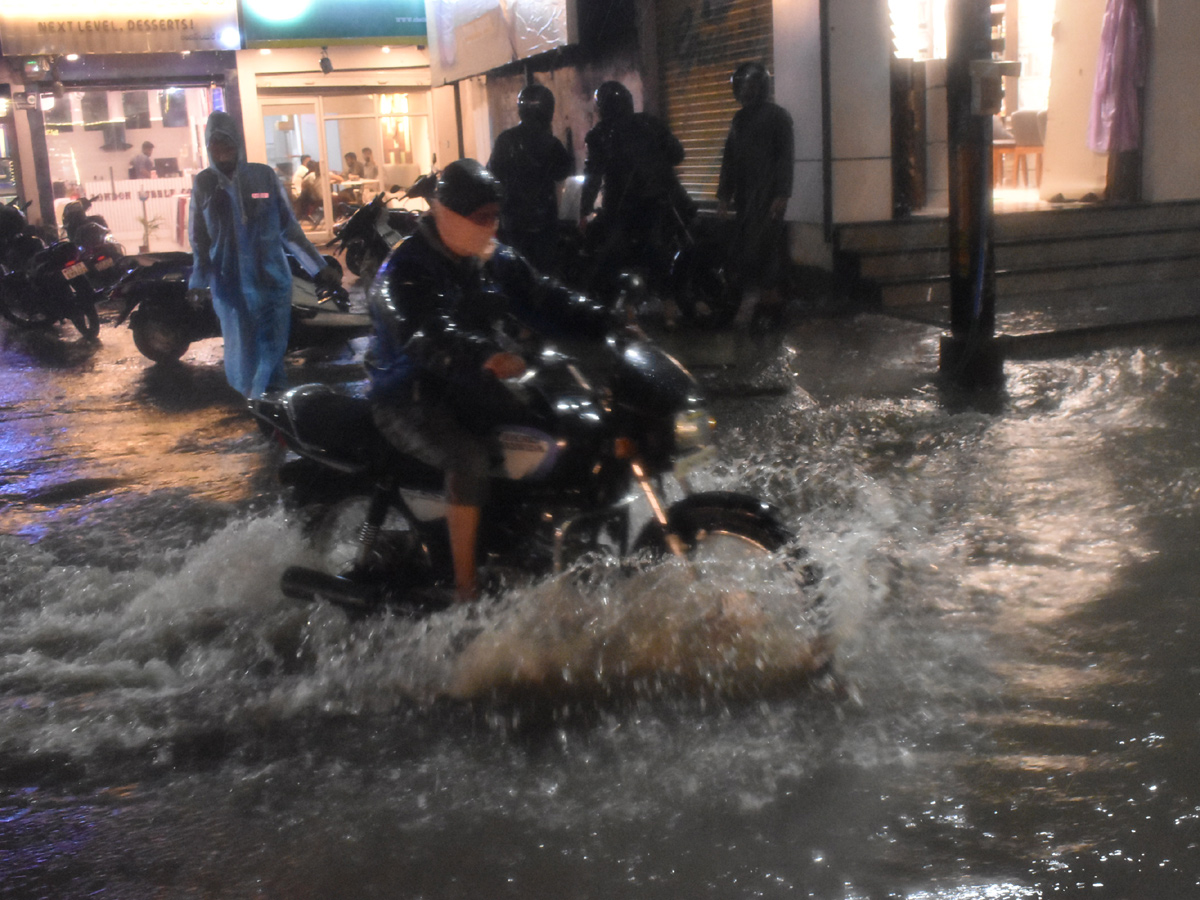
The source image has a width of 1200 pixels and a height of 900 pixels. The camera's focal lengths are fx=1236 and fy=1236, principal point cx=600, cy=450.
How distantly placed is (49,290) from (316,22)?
33.1ft

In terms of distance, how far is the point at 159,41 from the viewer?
20.8 metres

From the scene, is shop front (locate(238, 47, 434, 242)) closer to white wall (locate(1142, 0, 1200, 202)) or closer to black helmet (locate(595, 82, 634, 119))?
black helmet (locate(595, 82, 634, 119))

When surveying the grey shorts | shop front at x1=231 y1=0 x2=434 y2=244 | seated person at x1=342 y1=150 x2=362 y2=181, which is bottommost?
the grey shorts

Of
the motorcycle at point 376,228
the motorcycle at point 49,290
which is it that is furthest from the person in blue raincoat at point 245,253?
the motorcycle at point 49,290

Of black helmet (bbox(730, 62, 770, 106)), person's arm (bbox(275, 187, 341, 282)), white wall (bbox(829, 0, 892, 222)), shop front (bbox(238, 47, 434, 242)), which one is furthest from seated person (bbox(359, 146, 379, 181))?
person's arm (bbox(275, 187, 341, 282))

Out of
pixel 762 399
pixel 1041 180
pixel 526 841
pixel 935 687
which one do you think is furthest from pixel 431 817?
pixel 1041 180

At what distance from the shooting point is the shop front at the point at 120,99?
807 inches

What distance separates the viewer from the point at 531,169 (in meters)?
9.45

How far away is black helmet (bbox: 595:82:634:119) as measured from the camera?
9.54 m

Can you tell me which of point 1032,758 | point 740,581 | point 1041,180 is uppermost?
point 1041,180

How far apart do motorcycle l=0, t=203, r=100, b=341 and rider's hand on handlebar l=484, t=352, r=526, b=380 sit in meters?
10.7

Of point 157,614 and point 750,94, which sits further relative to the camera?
point 750,94

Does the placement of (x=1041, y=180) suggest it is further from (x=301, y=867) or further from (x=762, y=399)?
(x=301, y=867)

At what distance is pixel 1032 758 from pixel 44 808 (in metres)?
2.63
